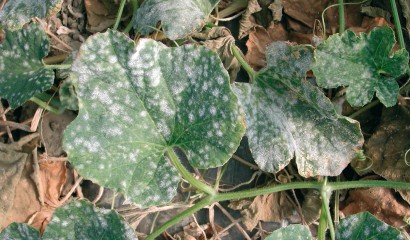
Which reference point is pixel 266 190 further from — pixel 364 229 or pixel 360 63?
pixel 360 63

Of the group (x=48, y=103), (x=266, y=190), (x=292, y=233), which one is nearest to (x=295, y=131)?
(x=266, y=190)

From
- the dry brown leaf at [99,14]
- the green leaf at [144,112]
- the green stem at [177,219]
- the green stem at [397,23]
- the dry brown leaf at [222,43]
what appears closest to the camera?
the green leaf at [144,112]

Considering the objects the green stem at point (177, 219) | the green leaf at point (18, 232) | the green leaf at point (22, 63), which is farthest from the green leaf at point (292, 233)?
the green leaf at point (22, 63)

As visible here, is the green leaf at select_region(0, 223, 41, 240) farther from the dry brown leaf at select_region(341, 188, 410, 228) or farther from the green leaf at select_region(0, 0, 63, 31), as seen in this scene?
the dry brown leaf at select_region(341, 188, 410, 228)

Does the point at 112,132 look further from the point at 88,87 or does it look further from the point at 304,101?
the point at 304,101

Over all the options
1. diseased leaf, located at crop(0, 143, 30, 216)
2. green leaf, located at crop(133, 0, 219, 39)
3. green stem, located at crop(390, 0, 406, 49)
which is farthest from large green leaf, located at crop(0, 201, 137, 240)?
green stem, located at crop(390, 0, 406, 49)

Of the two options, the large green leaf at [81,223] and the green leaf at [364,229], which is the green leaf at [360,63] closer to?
the green leaf at [364,229]
